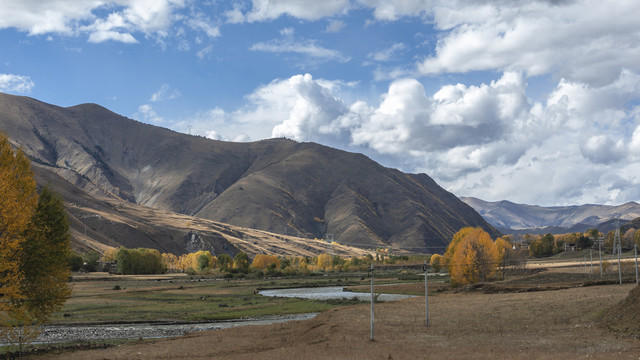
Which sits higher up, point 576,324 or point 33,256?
point 33,256

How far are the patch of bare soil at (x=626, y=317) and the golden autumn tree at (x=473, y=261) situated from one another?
68593 millimetres

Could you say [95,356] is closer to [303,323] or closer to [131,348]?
[131,348]

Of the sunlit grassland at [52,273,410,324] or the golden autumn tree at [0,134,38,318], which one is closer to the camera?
the golden autumn tree at [0,134,38,318]

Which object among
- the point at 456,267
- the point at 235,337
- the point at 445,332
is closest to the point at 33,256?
the point at 235,337

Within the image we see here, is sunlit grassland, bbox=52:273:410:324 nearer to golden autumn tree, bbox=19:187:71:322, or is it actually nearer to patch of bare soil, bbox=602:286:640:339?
golden autumn tree, bbox=19:187:71:322

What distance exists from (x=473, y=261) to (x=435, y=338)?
255 ft

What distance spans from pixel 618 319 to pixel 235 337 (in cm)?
3183

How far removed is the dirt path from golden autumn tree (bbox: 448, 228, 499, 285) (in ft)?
167

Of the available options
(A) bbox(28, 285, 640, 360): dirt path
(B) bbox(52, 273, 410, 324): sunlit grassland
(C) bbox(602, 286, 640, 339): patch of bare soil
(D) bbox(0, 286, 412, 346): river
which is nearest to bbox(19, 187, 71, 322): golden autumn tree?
(A) bbox(28, 285, 640, 360): dirt path

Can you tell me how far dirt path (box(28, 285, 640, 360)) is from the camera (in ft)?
111

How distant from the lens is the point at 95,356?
37.8m

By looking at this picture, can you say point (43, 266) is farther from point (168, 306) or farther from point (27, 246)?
point (168, 306)

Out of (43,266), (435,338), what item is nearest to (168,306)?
(43,266)

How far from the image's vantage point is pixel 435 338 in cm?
4188
